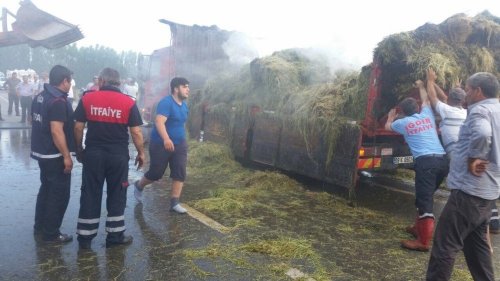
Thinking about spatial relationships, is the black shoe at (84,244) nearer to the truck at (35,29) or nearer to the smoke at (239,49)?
the truck at (35,29)

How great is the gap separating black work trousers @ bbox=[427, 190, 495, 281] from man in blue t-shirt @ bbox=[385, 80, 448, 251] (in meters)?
1.30

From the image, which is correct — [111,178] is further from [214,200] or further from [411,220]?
[411,220]

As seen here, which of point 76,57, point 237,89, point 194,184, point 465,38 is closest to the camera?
point 465,38

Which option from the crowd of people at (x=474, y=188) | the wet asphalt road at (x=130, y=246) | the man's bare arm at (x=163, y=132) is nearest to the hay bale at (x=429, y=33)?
the wet asphalt road at (x=130, y=246)

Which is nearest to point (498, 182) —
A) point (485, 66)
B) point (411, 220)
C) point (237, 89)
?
point (411, 220)

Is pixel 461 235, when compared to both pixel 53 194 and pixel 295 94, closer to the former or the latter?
pixel 53 194

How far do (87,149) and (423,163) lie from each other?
3.74 metres

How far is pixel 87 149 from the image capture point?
4.31 metres

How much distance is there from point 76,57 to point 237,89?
39610mm

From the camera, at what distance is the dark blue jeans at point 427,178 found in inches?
187

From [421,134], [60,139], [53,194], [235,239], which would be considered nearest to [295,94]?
[421,134]

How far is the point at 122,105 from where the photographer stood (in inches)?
168

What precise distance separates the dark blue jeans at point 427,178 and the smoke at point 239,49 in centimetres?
742

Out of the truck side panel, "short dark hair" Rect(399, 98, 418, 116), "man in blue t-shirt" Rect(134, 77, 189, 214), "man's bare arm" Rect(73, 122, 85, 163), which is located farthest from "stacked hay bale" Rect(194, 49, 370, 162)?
"man's bare arm" Rect(73, 122, 85, 163)
